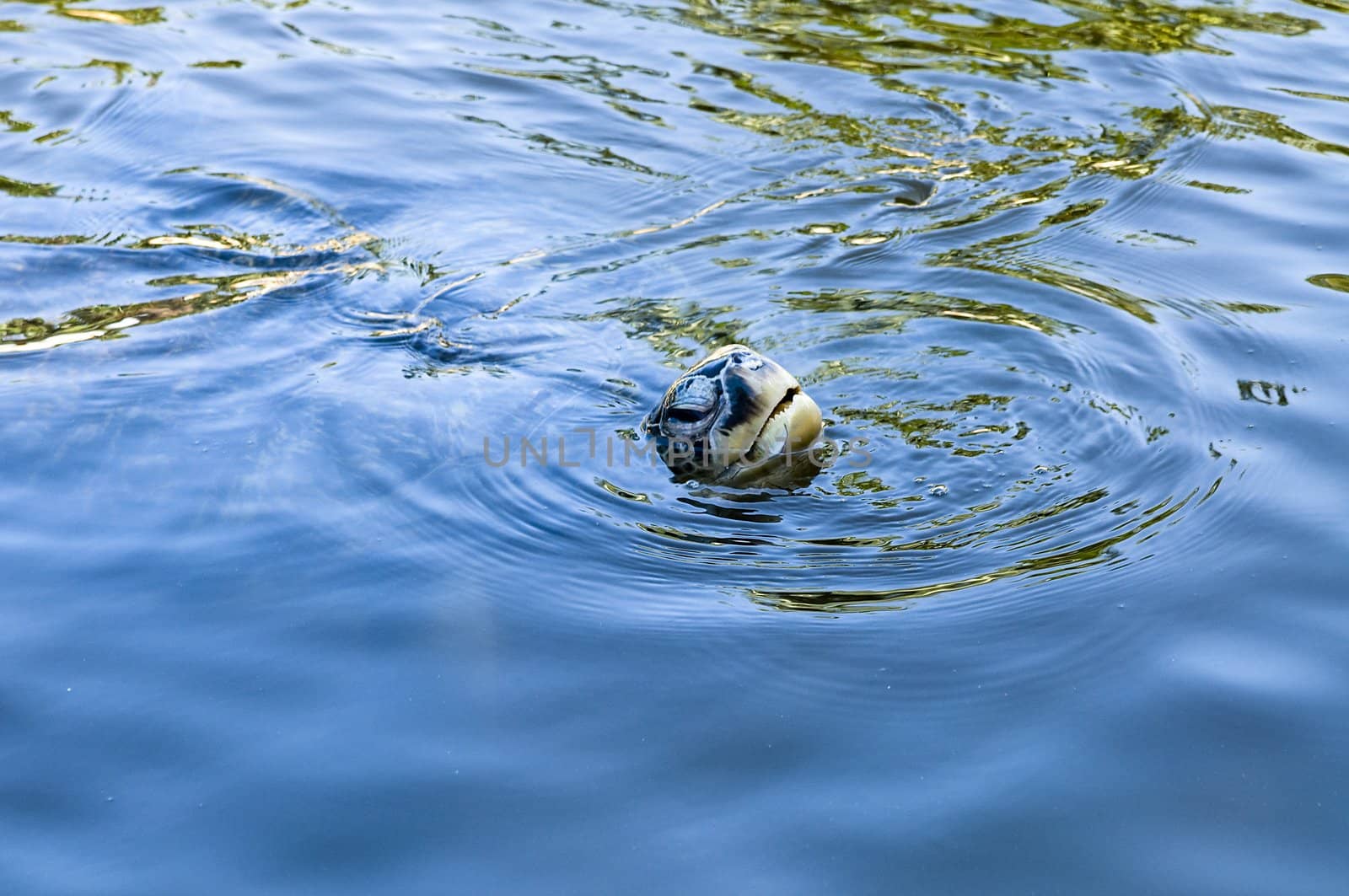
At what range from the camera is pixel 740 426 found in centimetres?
385

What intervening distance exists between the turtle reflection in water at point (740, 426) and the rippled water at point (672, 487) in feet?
0.33

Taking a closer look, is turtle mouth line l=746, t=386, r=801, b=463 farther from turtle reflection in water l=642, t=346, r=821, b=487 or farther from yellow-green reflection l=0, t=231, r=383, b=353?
yellow-green reflection l=0, t=231, r=383, b=353

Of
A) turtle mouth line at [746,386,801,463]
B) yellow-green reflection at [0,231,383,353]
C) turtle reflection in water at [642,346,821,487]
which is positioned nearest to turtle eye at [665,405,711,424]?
turtle reflection in water at [642,346,821,487]

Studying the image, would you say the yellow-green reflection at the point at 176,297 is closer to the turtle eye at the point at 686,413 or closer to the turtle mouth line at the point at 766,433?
the turtle eye at the point at 686,413

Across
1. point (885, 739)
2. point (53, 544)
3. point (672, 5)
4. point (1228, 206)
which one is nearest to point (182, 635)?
point (53, 544)

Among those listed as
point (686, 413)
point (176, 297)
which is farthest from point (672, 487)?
point (176, 297)

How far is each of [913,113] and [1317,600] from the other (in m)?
3.99

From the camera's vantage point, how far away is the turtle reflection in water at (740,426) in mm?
3867

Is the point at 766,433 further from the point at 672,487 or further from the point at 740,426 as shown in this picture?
the point at 672,487

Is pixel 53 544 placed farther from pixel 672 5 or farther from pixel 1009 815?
pixel 672 5

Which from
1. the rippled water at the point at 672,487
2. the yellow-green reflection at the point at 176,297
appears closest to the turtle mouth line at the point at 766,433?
the rippled water at the point at 672,487

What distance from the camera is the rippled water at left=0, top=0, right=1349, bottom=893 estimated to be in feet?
8.66

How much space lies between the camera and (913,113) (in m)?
6.68

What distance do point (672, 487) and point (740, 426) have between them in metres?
0.26
